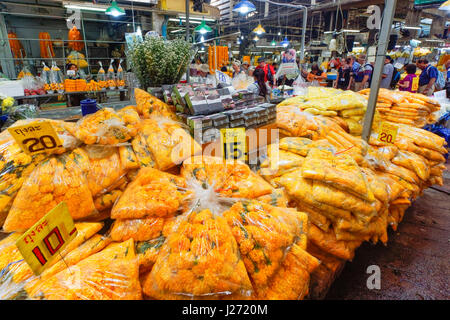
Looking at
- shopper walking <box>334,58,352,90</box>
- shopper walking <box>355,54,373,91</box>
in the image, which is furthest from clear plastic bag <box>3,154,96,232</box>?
shopper walking <box>334,58,352,90</box>

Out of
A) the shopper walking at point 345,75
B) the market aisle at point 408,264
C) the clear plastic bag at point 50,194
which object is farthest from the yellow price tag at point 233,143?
the shopper walking at point 345,75

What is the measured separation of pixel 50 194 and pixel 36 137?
26 cm

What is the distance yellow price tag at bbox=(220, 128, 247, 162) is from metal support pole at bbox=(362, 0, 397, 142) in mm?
1224

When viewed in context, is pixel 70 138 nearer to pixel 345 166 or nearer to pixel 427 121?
pixel 345 166

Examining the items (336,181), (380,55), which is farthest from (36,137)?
(380,55)

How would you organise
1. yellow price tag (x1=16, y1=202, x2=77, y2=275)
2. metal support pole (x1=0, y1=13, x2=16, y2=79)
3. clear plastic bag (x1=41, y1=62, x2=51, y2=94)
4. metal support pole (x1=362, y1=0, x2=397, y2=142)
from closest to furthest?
yellow price tag (x1=16, y1=202, x2=77, y2=275) < metal support pole (x1=362, y1=0, x2=397, y2=142) < clear plastic bag (x1=41, y1=62, x2=51, y2=94) < metal support pole (x1=0, y1=13, x2=16, y2=79)

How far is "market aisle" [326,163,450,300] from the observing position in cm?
167

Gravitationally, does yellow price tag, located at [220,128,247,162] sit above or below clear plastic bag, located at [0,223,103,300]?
above

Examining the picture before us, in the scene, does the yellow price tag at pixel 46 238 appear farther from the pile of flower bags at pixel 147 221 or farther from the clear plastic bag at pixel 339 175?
the clear plastic bag at pixel 339 175

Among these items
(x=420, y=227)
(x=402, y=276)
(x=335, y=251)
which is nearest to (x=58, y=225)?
(x=335, y=251)

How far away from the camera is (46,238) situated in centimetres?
80

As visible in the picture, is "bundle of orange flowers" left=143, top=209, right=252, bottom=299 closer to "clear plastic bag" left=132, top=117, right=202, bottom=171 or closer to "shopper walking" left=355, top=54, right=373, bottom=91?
"clear plastic bag" left=132, top=117, right=202, bottom=171

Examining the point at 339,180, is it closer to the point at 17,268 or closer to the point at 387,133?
the point at 387,133

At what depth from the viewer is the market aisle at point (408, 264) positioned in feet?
5.49
